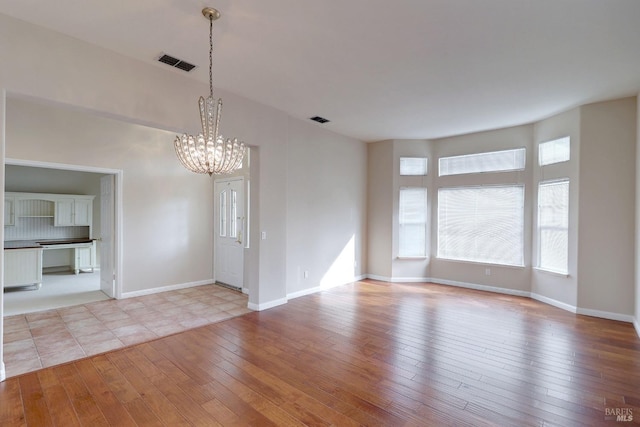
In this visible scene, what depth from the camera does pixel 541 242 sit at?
539 centimetres

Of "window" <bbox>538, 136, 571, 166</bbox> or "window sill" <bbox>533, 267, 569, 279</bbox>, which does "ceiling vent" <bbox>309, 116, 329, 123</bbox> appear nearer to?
"window" <bbox>538, 136, 571, 166</bbox>

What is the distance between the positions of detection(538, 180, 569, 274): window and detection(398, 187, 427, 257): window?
208 centimetres

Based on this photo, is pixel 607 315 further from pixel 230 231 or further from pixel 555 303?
pixel 230 231

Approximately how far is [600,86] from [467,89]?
164cm

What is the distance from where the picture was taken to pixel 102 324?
4.09 meters

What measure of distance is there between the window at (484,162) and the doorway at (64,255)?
636 cm

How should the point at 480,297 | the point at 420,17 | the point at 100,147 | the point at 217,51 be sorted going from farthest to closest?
the point at 480,297
the point at 100,147
the point at 217,51
the point at 420,17

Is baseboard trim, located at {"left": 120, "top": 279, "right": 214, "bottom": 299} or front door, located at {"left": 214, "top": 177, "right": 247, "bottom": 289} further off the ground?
front door, located at {"left": 214, "top": 177, "right": 247, "bottom": 289}

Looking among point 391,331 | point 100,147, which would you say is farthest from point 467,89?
point 100,147

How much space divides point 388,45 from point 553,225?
14.1 ft

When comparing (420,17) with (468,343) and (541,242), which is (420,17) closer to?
(468,343)

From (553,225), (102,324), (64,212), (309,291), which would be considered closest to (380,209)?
(309,291)

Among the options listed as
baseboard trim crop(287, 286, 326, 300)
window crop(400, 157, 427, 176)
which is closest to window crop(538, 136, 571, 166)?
window crop(400, 157, 427, 176)

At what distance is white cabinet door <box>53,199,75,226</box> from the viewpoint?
7633 millimetres
